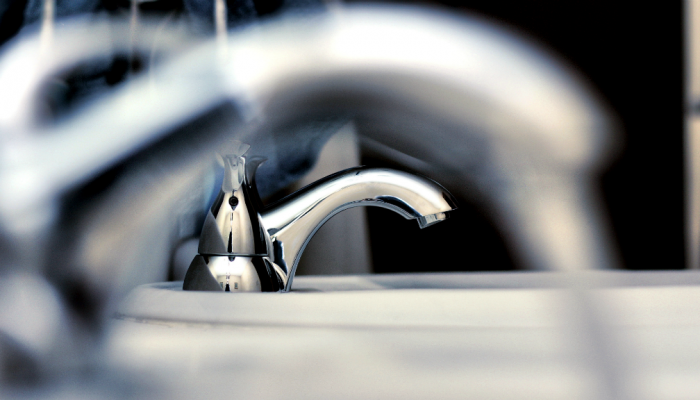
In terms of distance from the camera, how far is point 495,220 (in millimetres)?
594

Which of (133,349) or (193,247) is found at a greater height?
(193,247)

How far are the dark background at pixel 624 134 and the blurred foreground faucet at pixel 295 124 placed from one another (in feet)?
0.07

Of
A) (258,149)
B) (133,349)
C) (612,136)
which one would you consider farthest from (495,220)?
(133,349)

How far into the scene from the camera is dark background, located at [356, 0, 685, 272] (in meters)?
0.60

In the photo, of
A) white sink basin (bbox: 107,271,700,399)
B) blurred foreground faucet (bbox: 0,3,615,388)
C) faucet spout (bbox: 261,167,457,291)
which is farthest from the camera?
blurred foreground faucet (bbox: 0,3,615,388)

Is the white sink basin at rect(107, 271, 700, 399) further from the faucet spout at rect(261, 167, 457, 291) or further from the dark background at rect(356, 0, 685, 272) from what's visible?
the dark background at rect(356, 0, 685, 272)

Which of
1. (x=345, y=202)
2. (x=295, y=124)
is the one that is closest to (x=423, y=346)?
(x=345, y=202)

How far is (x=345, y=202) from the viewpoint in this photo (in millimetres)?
446

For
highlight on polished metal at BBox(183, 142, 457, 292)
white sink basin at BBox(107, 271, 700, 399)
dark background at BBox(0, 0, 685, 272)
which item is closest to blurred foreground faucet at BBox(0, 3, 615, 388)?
dark background at BBox(0, 0, 685, 272)

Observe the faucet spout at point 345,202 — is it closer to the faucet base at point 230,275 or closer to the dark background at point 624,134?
the faucet base at point 230,275

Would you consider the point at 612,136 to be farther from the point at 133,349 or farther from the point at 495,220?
the point at 133,349

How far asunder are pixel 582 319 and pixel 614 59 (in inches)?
17.0

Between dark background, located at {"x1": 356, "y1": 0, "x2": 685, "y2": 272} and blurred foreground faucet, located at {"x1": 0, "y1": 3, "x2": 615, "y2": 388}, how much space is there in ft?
0.07

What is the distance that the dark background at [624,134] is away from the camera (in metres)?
0.60
